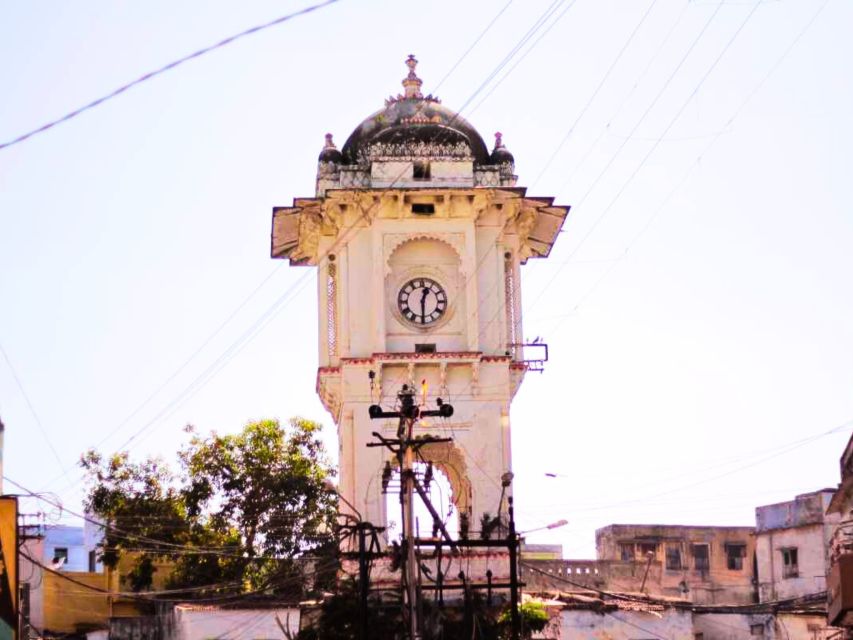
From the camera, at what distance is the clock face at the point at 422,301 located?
51.0 meters

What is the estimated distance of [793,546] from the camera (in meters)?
65.6

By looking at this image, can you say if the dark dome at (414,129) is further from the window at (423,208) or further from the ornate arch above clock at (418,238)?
the ornate arch above clock at (418,238)

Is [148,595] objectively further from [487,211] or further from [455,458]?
[487,211]

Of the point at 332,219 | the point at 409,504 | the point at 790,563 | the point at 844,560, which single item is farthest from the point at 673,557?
the point at 409,504

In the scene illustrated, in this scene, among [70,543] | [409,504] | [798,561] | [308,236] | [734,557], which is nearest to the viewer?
[409,504]

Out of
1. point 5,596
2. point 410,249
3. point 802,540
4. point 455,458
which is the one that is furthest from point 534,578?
point 5,596

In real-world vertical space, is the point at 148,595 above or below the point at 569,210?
below

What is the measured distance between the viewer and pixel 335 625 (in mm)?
45750

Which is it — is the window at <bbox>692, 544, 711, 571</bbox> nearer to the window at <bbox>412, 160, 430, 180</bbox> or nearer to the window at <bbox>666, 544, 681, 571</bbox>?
the window at <bbox>666, 544, 681, 571</bbox>

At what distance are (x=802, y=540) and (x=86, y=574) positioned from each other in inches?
863

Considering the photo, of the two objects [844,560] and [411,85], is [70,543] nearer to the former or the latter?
[411,85]

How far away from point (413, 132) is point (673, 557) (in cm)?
2380

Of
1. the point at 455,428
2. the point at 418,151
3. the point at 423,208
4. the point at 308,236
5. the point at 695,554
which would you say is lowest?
the point at 695,554

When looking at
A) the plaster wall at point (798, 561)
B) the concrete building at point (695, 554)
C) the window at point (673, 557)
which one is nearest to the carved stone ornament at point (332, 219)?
the plaster wall at point (798, 561)
